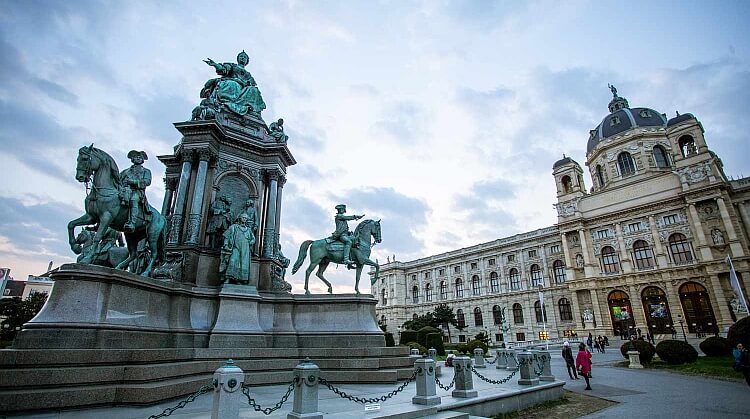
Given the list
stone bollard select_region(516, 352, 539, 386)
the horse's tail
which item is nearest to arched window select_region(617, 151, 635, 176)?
stone bollard select_region(516, 352, 539, 386)

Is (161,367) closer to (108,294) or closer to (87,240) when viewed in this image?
(108,294)

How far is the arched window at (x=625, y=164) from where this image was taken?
2210 inches

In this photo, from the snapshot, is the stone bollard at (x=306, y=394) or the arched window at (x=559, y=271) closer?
the stone bollard at (x=306, y=394)

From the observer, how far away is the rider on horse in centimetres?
1295

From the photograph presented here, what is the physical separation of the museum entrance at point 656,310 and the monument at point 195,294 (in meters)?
49.3

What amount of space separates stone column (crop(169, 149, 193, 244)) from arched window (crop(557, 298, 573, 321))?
61.0 meters

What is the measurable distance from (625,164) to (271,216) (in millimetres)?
62923

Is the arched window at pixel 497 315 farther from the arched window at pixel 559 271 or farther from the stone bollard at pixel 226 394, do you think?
the stone bollard at pixel 226 394

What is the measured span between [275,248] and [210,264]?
8.06ft

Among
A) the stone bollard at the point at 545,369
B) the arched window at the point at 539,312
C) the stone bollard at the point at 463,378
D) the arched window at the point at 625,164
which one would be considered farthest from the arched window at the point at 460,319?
the stone bollard at the point at 463,378

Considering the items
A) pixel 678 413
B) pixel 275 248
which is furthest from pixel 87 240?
pixel 678 413

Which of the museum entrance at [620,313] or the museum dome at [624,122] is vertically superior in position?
the museum dome at [624,122]

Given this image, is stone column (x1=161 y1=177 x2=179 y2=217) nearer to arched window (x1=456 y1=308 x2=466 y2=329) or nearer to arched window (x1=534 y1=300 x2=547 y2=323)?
arched window (x1=534 y1=300 x2=547 y2=323)

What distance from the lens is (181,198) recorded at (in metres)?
12.1
